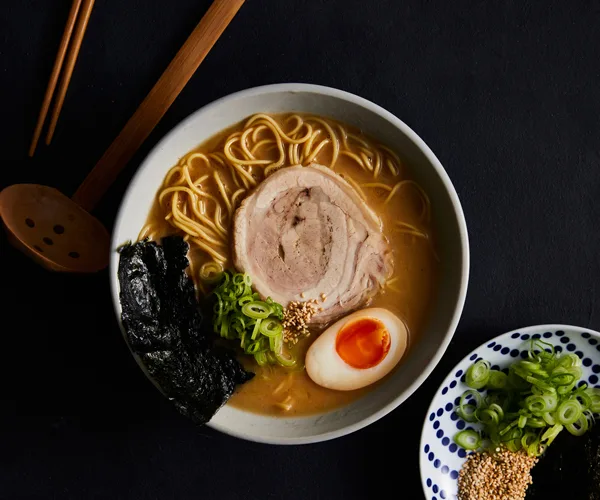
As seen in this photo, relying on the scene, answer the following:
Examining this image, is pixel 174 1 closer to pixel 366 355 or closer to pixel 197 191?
pixel 197 191

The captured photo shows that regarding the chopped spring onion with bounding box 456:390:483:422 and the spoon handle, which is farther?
the chopped spring onion with bounding box 456:390:483:422

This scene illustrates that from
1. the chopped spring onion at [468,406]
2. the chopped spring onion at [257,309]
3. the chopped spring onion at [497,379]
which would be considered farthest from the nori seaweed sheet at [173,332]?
the chopped spring onion at [497,379]

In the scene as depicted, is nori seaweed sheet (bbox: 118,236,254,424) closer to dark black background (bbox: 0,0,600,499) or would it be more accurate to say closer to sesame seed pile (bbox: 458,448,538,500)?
dark black background (bbox: 0,0,600,499)

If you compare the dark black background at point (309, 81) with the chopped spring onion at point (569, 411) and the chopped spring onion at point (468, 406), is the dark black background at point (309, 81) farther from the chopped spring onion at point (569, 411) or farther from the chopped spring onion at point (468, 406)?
the chopped spring onion at point (569, 411)

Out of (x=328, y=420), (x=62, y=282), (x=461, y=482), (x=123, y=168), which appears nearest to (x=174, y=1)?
(x=123, y=168)

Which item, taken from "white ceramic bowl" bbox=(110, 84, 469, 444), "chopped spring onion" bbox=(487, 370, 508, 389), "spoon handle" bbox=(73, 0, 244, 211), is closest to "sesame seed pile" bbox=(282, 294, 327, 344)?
"white ceramic bowl" bbox=(110, 84, 469, 444)

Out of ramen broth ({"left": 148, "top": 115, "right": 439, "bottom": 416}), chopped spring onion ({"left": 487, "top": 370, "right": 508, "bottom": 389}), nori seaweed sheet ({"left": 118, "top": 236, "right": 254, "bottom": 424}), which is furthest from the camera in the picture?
chopped spring onion ({"left": 487, "top": 370, "right": 508, "bottom": 389})

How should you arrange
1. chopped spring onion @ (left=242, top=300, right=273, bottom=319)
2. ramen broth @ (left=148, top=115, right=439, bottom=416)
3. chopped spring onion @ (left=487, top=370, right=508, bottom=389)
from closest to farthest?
chopped spring onion @ (left=242, top=300, right=273, bottom=319)
ramen broth @ (left=148, top=115, right=439, bottom=416)
chopped spring onion @ (left=487, top=370, right=508, bottom=389)
